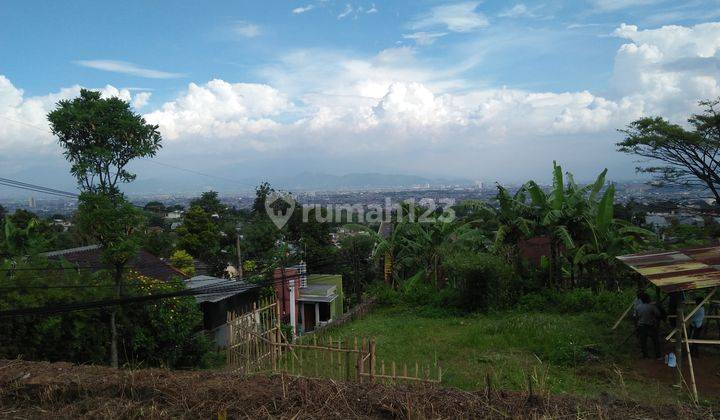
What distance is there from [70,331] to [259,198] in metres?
21.6

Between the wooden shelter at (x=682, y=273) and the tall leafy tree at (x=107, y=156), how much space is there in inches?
374

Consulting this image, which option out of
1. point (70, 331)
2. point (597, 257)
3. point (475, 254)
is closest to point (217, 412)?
point (70, 331)

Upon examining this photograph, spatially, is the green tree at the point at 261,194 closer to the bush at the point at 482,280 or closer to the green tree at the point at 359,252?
the green tree at the point at 359,252

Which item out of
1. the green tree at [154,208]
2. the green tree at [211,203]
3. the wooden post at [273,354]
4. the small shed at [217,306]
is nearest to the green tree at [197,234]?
the green tree at [154,208]

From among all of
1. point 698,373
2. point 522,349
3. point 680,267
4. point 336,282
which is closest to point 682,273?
point 680,267

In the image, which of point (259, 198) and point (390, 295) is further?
point (259, 198)

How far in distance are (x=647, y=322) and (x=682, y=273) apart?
1065mm

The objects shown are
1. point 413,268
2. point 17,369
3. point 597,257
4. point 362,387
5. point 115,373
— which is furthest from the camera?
point 413,268

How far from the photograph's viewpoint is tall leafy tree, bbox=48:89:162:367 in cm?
960

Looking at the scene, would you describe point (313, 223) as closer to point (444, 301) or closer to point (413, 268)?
point (413, 268)

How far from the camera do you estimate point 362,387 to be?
15.8 ft

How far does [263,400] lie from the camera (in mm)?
4590

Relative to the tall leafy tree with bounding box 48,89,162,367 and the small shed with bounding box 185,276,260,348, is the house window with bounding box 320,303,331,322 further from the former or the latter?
the tall leafy tree with bounding box 48,89,162,367

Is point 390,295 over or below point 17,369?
below
